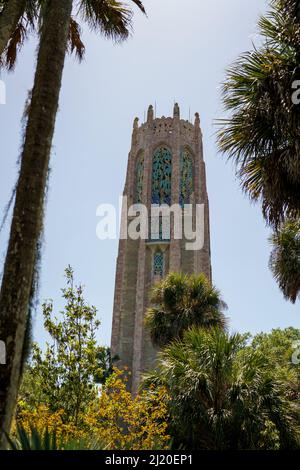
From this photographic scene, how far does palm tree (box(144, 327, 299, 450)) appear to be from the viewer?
960 centimetres

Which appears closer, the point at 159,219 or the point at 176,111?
the point at 159,219

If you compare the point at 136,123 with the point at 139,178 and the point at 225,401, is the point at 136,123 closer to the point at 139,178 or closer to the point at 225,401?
the point at 139,178

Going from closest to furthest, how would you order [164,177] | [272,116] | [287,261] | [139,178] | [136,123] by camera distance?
[272,116] < [287,261] < [164,177] < [139,178] < [136,123]

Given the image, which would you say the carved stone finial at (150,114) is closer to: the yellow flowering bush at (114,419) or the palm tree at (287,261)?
the palm tree at (287,261)

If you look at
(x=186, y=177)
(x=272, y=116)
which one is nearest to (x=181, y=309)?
(x=272, y=116)

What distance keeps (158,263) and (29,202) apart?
3172 cm

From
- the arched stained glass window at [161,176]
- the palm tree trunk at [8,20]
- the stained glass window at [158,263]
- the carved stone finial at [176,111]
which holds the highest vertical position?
the carved stone finial at [176,111]

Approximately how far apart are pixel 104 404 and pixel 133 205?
95.4 ft

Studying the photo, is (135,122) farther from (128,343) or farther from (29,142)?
(29,142)

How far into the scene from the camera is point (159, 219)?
124 ft

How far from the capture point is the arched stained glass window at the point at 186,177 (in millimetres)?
38500

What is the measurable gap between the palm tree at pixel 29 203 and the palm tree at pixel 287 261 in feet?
25.7

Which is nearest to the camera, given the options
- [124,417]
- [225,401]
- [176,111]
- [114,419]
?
[124,417]

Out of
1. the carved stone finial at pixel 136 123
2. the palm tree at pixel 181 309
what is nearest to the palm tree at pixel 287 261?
the palm tree at pixel 181 309
